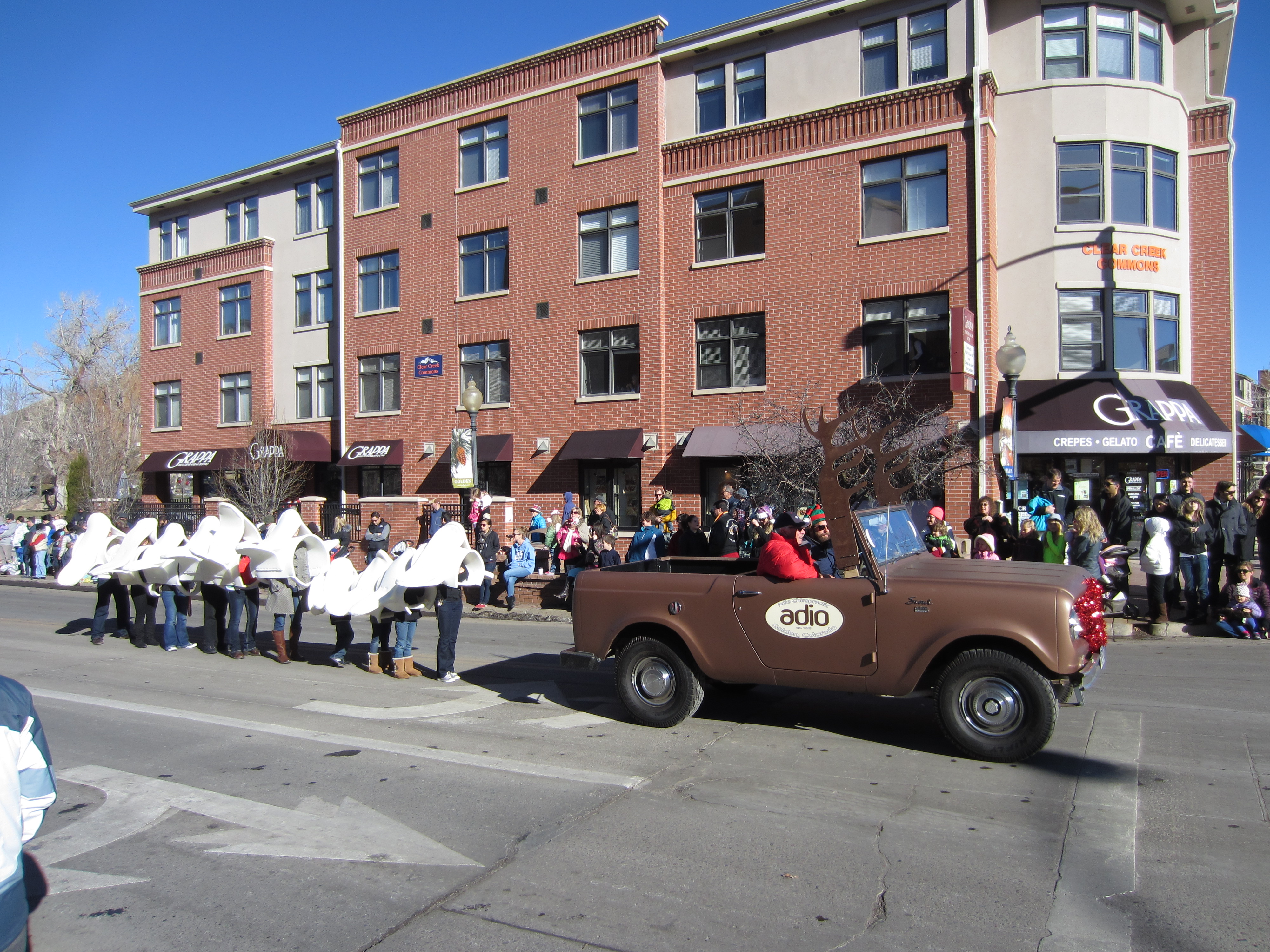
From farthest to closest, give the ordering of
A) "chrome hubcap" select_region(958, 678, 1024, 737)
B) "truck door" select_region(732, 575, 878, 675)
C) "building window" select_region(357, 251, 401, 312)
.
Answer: "building window" select_region(357, 251, 401, 312)
"truck door" select_region(732, 575, 878, 675)
"chrome hubcap" select_region(958, 678, 1024, 737)

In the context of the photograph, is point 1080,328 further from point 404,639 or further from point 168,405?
point 168,405

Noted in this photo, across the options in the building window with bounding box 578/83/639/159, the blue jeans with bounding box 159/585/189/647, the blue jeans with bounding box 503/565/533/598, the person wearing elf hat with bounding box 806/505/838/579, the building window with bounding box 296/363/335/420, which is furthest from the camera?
the building window with bounding box 296/363/335/420

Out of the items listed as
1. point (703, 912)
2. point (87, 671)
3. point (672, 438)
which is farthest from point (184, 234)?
point (703, 912)

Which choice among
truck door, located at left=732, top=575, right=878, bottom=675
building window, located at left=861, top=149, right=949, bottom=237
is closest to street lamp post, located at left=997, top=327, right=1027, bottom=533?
building window, located at left=861, top=149, right=949, bottom=237

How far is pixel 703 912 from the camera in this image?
156 inches

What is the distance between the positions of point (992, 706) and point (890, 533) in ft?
4.84

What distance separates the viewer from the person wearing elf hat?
22.4 ft

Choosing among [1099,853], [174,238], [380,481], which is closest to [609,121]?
[380,481]

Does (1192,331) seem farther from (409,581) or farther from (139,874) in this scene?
(139,874)

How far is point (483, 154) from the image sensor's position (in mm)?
23875

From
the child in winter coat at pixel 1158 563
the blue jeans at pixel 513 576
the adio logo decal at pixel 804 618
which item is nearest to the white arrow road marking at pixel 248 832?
the adio logo decal at pixel 804 618

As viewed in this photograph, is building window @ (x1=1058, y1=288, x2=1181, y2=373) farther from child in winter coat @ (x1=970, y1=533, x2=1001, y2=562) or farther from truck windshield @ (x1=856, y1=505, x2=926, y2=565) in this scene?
truck windshield @ (x1=856, y1=505, x2=926, y2=565)

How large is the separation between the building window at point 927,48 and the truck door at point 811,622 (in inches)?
601

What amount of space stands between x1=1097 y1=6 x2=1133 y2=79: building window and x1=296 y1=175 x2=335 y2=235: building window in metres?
20.4
